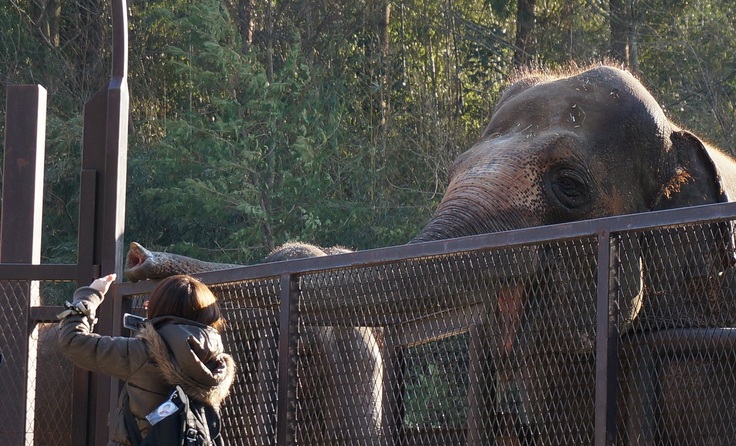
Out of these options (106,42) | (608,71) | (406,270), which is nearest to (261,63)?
(106,42)

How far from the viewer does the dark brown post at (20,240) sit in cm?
472

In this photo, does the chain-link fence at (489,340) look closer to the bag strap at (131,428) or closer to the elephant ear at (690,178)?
the bag strap at (131,428)

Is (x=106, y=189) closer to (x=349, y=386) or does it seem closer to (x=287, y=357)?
(x=287, y=357)

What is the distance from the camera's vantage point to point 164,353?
138 inches

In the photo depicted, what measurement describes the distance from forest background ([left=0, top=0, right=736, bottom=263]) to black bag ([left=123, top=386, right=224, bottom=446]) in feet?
36.1

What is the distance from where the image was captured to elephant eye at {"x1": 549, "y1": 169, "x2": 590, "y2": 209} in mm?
5227

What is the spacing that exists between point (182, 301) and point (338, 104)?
1290 centimetres

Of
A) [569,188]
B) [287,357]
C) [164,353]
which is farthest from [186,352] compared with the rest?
[569,188]

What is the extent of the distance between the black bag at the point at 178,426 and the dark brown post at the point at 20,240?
1257mm

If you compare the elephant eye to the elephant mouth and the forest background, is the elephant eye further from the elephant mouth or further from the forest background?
the forest background

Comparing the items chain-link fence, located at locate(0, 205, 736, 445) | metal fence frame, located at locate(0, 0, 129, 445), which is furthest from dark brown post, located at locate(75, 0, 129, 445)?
chain-link fence, located at locate(0, 205, 736, 445)

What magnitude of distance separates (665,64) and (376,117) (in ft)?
13.0

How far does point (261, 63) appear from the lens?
1745 cm

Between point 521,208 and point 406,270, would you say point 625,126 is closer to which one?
point 521,208
